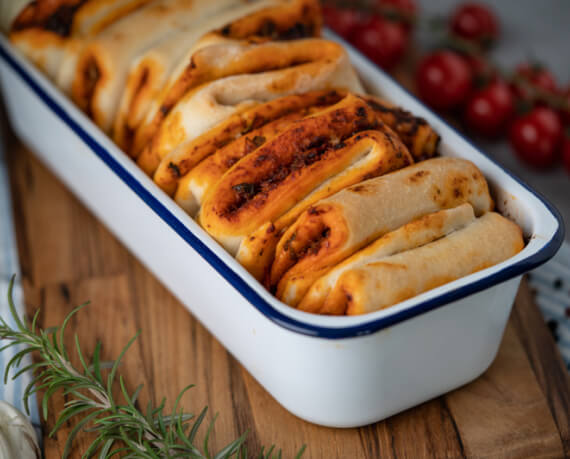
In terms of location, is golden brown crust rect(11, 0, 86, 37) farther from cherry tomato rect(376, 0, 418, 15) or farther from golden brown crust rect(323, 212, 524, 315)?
cherry tomato rect(376, 0, 418, 15)

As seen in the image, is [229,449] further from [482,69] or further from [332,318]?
[482,69]

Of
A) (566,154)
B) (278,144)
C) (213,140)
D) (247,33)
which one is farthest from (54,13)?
(566,154)

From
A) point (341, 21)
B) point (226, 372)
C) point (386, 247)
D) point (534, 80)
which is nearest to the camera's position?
point (386, 247)

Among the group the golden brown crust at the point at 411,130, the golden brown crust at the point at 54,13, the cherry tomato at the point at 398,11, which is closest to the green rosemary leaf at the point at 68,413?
the golden brown crust at the point at 411,130

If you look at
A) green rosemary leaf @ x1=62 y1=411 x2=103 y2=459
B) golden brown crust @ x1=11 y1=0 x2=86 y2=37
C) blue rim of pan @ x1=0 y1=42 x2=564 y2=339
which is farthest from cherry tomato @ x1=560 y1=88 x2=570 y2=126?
green rosemary leaf @ x1=62 y1=411 x2=103 y2=459

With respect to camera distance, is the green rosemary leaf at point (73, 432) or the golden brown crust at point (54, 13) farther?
the golden brown crust at point (54, 13)

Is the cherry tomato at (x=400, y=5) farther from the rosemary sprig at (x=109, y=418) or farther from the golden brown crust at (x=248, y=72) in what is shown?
the rosemary sprig at (x=109, y=418)

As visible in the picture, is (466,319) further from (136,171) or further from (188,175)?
(136,171)
